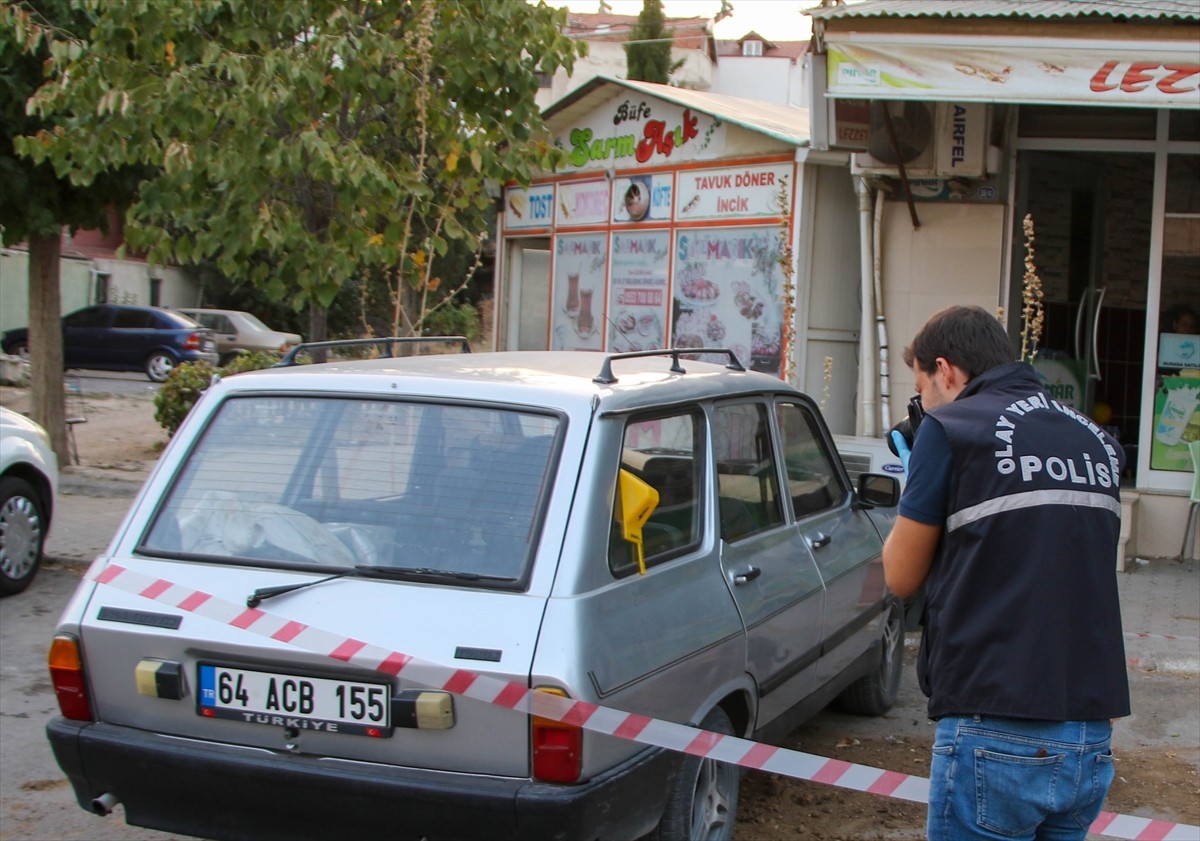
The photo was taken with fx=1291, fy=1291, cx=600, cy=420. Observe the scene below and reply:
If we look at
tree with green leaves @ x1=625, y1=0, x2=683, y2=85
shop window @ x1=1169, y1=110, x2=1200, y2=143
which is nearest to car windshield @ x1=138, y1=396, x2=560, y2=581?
shop window @ x1=1169, y1=110, x2=1200, y2=143

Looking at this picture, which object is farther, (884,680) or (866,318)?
(866,318)

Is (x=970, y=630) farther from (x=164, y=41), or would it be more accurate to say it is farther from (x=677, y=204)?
(x=677, y=204)

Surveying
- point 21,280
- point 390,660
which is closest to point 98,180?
point 390,660

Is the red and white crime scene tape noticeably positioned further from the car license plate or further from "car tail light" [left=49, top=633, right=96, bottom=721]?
"car tail light" [left=49, top=633, right=96, bottom=721]

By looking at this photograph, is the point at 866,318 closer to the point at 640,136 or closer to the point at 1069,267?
the point at 1069,267

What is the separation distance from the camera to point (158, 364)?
2717 centimetres

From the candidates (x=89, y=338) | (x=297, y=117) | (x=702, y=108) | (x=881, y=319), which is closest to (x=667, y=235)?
(x=702, y=108)

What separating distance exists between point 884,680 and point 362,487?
3.17 metres

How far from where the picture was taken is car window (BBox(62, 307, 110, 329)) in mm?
27719

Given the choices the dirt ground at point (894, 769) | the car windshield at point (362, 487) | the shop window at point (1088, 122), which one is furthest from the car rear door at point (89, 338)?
the car windshield at point (362, 487)

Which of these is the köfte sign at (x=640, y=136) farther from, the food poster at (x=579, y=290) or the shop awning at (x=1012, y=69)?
the shop awning at (x=1012, y=69)

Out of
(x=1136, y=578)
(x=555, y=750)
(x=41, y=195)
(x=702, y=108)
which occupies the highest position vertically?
(x=702, y=108)

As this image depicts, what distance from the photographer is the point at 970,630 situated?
2783 millimetres

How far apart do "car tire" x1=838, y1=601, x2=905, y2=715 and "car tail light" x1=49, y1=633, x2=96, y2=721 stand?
3.38 meters
